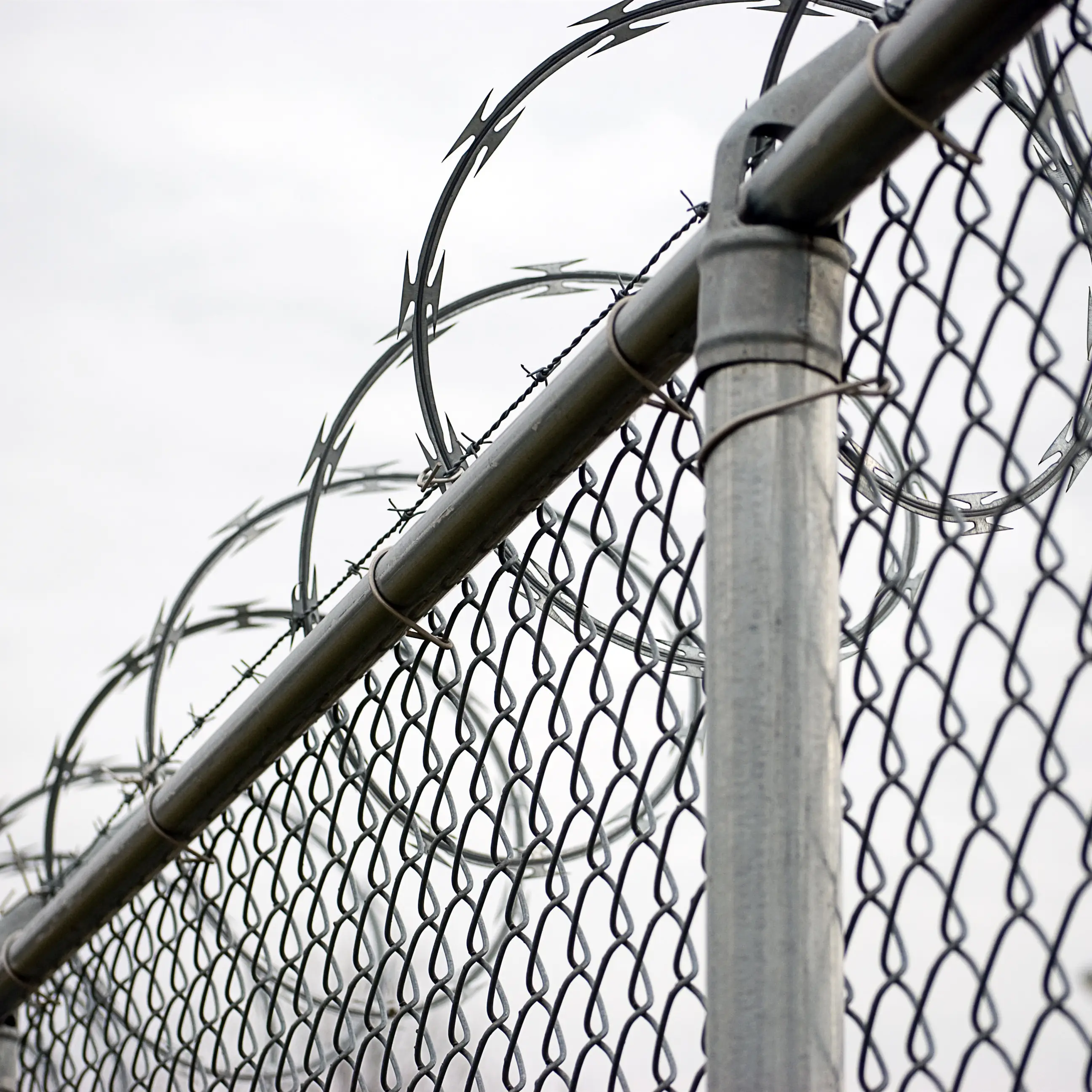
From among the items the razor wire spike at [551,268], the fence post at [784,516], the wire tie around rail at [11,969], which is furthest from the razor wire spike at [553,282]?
the fence post at [784,516]

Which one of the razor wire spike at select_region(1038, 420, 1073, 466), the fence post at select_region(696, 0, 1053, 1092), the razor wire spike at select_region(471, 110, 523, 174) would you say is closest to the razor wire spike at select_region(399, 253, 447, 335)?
the razor wire spike at select_region(471, 110, 523, 174)

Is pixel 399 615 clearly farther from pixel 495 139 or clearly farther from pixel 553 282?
pixel 553 282

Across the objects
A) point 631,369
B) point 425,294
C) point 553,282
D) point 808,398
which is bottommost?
point 808,398

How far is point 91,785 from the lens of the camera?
798 cm

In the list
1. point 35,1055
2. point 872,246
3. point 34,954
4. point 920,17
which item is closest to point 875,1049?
point 872,246

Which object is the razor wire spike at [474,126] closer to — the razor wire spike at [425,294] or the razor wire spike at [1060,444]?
the razor wire spike at [425,294]

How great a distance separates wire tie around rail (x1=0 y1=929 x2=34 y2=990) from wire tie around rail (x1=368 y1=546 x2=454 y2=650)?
5.48 feet

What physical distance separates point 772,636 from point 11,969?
2.67 m

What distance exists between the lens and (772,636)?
1.53 metres

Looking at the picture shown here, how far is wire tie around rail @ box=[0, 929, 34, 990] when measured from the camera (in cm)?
367

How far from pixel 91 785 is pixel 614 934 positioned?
6.47m

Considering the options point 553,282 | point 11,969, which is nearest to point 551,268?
point 553,282

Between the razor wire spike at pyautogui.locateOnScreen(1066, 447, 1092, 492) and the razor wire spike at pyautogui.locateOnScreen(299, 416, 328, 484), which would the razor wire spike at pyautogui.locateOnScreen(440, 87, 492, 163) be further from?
the razor wire spike at pyautogui.locateOnScreen(1066, 447, 1092, 492)

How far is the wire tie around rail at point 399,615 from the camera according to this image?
2.43 m
